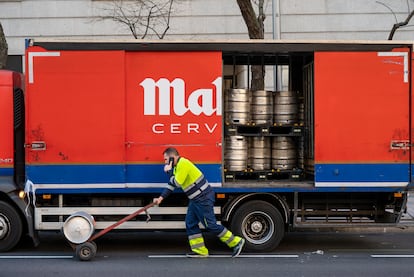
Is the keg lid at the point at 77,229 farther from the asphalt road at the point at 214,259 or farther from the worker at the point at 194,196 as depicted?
A: the worker at the point at 194,196

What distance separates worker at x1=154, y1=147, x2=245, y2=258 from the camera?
26.4ft

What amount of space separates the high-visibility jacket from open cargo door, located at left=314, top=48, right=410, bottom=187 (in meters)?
1.82

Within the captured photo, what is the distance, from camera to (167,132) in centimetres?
849

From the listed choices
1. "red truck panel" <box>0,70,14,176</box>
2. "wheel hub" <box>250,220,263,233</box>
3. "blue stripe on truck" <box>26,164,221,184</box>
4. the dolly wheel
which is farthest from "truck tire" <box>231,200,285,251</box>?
"red truck panel" <box>0,70,14,176</box>

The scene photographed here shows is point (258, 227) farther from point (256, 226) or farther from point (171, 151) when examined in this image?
point (171, 151)

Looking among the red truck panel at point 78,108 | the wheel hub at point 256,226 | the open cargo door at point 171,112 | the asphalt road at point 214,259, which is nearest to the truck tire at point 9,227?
the asphalt road at point 214,259

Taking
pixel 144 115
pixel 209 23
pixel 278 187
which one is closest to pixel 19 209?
pixel 144 115

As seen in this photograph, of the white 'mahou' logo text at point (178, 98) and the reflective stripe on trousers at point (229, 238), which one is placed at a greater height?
the white 'mahou' logo text at point (178, 98)

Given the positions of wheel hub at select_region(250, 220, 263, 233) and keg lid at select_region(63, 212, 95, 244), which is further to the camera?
wheel hub at select_region(250, 220, 263, 233)

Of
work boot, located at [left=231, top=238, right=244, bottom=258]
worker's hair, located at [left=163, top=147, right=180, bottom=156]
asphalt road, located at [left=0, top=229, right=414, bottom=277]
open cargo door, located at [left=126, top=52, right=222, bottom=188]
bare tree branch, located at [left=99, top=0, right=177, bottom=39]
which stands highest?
bare tree branch, located at [left=99, top=0, right=177, bottom=39]

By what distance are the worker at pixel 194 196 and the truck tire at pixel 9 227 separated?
2138 millimetres

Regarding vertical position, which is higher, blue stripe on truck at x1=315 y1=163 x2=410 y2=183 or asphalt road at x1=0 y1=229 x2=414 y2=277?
blue stripe on truck at x1=315 y1=163 x2=410 y2=183

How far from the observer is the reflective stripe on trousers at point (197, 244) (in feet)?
27.2

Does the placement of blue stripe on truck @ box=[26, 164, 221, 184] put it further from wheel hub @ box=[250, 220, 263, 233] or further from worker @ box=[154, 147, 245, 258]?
wheel hub @ box=[250, 220, 263, 233]
